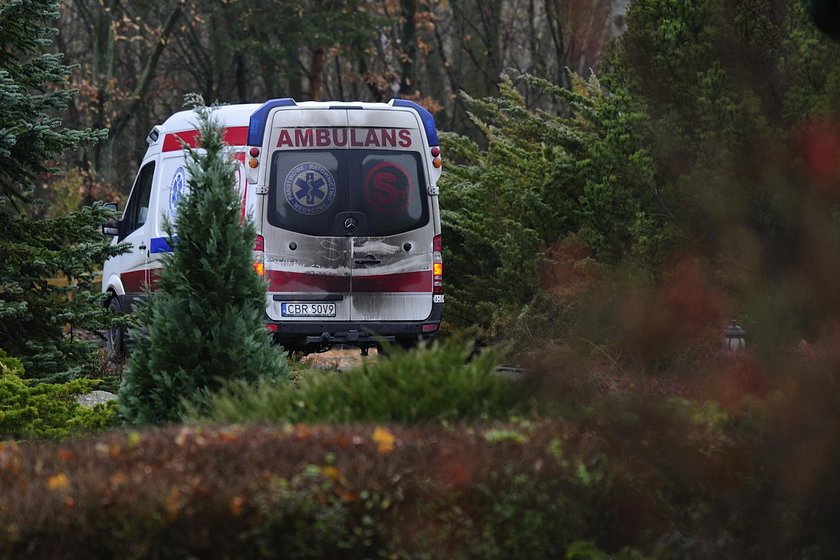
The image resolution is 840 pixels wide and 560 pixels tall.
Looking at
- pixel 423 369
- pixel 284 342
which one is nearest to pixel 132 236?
pixel 284 342

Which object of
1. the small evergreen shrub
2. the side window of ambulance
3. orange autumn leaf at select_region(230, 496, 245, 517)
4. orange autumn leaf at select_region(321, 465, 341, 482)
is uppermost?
the side window of ambulance

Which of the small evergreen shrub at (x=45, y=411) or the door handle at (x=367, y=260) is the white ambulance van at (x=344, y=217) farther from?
the small evergreen shrub at (x=45, y=411)

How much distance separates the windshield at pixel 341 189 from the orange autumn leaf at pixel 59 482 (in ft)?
28.4

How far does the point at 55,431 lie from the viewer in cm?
888

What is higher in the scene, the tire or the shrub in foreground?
the shrub in foreground

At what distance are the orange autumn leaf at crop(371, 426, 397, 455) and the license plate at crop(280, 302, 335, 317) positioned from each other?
8.39 meters

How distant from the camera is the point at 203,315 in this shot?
8.20 meters

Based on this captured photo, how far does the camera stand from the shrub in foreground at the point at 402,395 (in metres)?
6.42

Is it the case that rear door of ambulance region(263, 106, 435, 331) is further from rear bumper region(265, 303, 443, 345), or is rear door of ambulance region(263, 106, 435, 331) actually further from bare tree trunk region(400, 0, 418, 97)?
bare tree trunk region(400, 0, 418, 97)

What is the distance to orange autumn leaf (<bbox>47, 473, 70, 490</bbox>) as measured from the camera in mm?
5152

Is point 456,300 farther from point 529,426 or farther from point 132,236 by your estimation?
point 529,426

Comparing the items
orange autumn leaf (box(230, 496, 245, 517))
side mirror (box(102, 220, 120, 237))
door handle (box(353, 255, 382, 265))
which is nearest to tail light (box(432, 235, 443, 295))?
door handle (box(353, 255, 382, 265))

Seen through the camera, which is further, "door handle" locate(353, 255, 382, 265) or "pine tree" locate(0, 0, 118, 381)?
"door handle" locate(353, 255, 382, 265)

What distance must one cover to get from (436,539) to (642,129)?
263 inches
